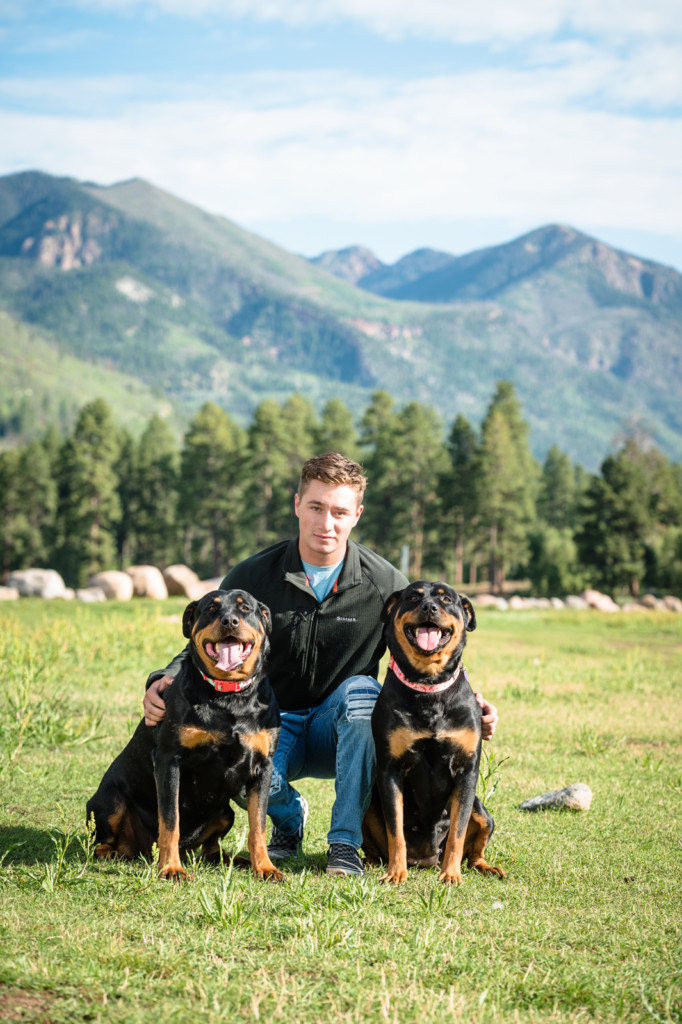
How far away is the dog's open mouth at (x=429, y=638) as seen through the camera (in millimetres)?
3992

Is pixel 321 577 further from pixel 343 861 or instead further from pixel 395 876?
pixel 395 876

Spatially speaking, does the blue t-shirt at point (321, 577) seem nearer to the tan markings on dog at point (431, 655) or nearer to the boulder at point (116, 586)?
the tan markings on dog at point (431, 655)

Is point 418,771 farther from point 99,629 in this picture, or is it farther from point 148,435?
point 148,435

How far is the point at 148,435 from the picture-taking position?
59438 mm

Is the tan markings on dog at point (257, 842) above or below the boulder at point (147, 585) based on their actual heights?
above

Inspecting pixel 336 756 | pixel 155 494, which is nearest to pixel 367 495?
pixel 155 494

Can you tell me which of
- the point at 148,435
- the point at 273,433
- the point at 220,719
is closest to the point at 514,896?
the point at 220,719

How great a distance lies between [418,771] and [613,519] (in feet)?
123

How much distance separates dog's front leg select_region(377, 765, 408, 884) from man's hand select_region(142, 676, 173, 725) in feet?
3.47

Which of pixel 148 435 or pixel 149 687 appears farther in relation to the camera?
pixel 148 435

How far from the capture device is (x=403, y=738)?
404 cm

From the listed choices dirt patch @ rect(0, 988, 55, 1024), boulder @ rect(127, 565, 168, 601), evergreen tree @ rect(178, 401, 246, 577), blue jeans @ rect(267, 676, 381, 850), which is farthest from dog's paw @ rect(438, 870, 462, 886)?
evergreen tree @ rect(178, 401, 246, 577)

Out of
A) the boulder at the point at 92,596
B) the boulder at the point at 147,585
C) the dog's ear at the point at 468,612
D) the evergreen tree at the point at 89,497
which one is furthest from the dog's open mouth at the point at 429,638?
the evergreen tree at the point at 89,497

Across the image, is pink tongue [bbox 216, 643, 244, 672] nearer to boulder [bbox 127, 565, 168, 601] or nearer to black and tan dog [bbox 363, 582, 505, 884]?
black and tan dog [bbox 363, 582, 505, 884]
